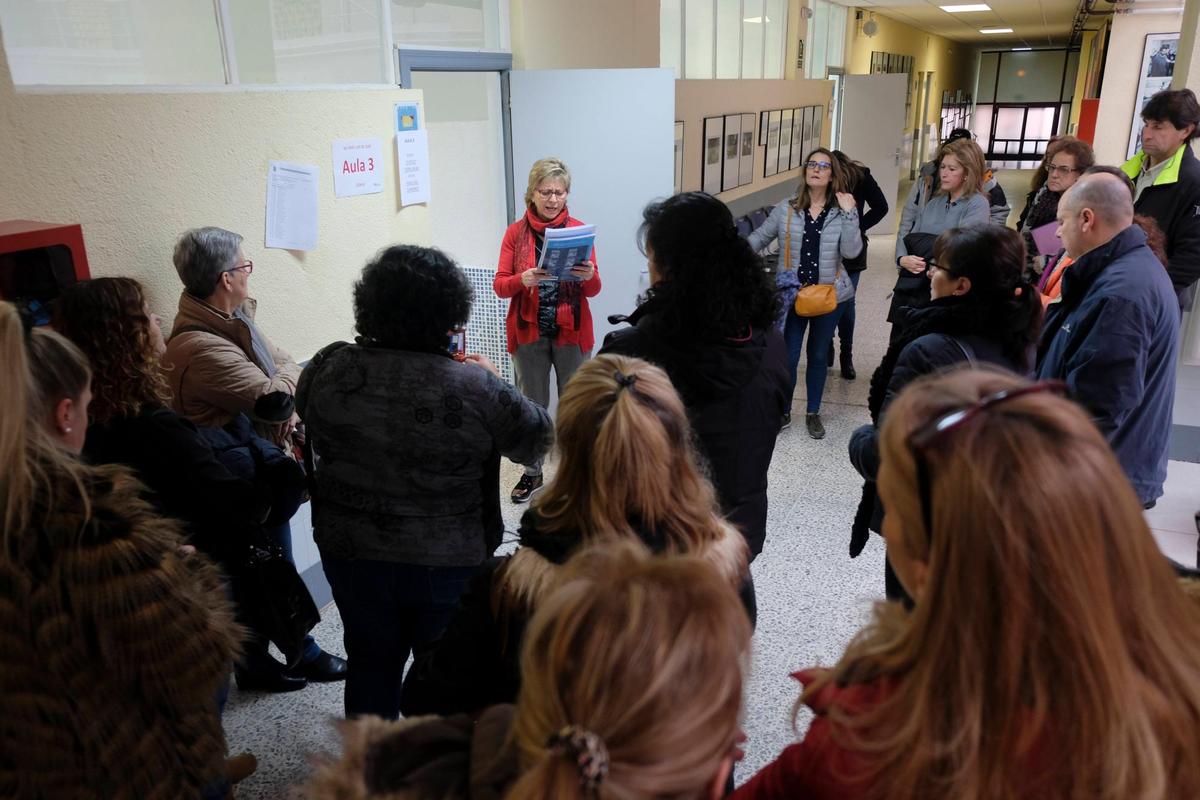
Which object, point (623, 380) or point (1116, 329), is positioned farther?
point (1116, 329)

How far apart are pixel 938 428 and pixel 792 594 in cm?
240

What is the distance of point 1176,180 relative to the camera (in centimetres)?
327

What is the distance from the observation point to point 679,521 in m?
1.26

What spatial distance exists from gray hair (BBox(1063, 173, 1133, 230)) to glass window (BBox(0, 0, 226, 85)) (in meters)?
2.73

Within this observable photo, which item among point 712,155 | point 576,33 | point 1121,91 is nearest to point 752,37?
point 712,155

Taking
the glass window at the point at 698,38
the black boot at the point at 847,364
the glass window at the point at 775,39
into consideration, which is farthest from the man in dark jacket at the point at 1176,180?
the glass window at the point at 775,39

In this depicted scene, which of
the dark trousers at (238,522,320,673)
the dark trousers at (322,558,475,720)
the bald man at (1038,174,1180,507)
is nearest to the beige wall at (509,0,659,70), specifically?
the bald man at (1038,174,1180,507)

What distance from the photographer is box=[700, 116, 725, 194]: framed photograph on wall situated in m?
6.62

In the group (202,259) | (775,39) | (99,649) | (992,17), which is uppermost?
(992,17)

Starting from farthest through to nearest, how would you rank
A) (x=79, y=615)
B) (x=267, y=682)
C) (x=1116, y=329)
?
(x=267, y=682)
(x=1116, y=329)
(x=79, y=615)

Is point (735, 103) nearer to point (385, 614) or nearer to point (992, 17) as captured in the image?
point (385, 614)

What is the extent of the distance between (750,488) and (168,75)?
214cm

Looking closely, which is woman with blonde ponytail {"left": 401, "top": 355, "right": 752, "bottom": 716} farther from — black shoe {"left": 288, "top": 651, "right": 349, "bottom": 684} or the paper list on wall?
the paper list on wall

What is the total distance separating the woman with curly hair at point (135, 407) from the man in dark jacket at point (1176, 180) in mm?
3713
